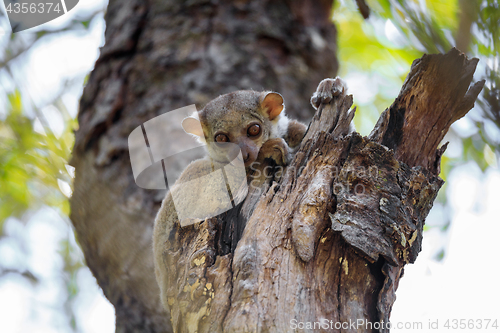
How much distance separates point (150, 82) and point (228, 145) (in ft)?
3.25

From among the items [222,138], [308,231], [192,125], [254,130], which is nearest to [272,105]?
[254,130]

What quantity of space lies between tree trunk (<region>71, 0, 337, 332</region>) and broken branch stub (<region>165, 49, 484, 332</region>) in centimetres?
105

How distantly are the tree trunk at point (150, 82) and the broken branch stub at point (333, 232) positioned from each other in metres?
1.05

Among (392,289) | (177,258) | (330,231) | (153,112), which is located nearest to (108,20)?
(153,112)

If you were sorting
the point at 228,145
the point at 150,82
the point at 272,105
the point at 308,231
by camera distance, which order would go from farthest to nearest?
the point at 150,82
the point at 272,105
the point at 228,145
the point at 308,231

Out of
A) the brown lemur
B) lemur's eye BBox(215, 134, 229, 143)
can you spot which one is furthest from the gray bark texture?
lemur's eye BBox(215, 134, 229, 143)

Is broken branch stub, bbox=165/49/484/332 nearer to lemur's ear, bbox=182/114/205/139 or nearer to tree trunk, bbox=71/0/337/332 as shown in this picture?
tree trunk, bbox=71/0/337/332

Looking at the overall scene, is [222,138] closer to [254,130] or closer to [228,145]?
[228,145]

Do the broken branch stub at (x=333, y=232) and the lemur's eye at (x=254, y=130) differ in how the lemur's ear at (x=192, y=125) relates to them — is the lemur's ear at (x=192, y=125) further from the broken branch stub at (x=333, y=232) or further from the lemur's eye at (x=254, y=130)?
the broken branch stub at (x=333, y=232)

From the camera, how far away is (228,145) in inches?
129

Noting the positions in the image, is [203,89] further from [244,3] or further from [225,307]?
[225,307]

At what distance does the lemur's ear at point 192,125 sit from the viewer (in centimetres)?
333

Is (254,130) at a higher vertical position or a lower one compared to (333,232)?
higher

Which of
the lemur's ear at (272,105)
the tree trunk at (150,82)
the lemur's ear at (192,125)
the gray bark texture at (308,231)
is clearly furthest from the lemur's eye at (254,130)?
the gray bark texture at (308,231)
